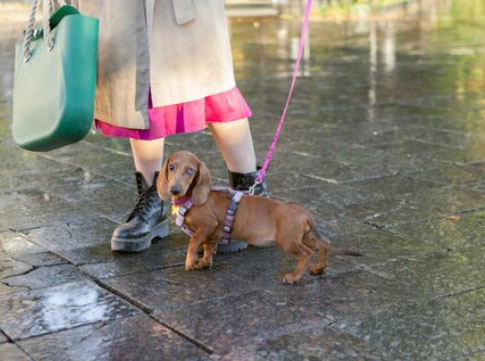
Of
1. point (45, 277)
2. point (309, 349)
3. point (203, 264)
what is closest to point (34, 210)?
point (45, 277)

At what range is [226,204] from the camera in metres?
3.70

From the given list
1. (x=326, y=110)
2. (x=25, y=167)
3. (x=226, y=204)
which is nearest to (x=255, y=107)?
(x=326, y=110)

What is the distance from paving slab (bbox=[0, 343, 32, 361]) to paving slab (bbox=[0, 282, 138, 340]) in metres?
0.07

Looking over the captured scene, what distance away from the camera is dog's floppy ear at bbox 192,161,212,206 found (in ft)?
12.0

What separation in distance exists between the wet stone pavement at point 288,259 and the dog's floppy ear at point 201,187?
0.96 feet

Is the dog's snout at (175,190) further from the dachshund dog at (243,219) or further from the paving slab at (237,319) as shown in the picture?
the paving slab at (237,319)

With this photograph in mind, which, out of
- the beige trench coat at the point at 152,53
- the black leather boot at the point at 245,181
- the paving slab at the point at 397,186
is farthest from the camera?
the paving slab at the point at 397,186

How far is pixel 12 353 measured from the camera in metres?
2.95

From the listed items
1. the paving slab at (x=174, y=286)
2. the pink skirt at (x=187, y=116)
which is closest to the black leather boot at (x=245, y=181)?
the pink skirt at (x=187, y=116)

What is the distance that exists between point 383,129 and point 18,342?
440 centimetres

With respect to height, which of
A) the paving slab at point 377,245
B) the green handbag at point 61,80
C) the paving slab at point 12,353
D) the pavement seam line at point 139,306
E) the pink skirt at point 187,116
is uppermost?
the green handbag at point 61,80

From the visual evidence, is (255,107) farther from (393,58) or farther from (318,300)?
(318,300)

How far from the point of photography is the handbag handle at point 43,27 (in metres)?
3.63

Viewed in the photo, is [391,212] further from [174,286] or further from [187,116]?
[174,286]
